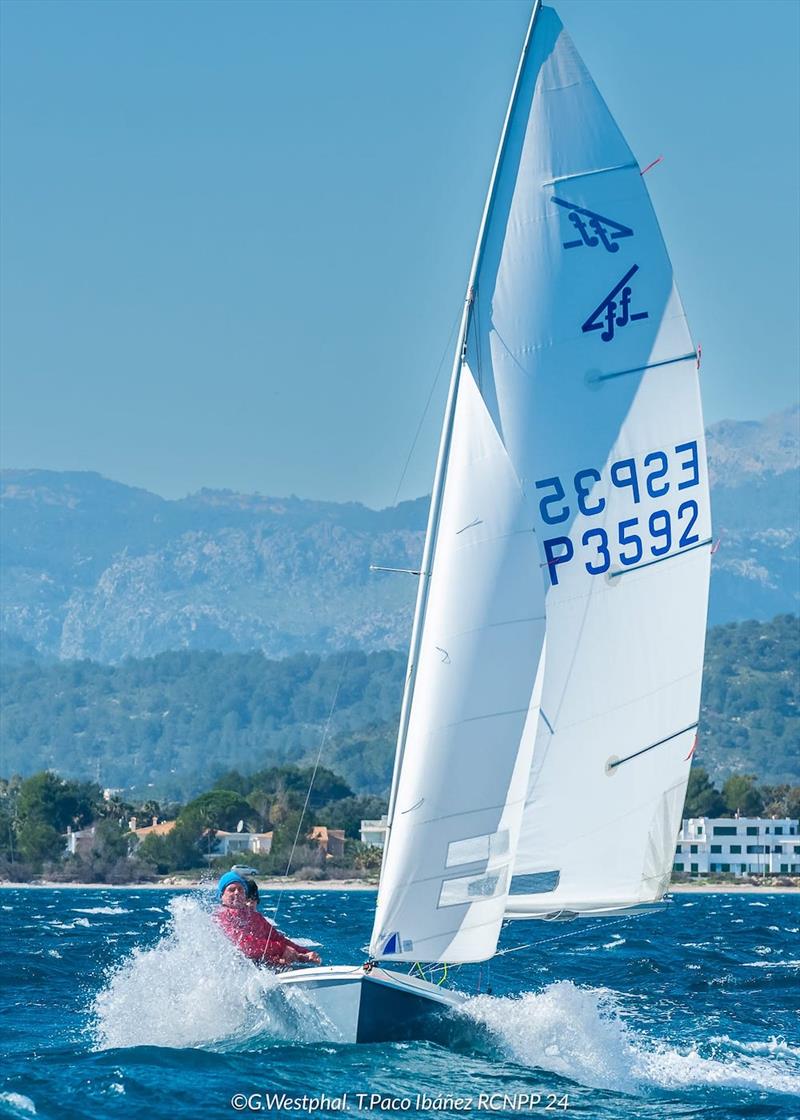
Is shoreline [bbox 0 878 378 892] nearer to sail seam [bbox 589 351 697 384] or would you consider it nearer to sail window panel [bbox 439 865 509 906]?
sail window panel [bbox 439 865 509 906]

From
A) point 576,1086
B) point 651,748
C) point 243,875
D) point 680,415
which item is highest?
point 680,415

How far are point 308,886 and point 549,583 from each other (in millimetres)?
92593

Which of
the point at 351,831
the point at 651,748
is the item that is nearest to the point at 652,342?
the point at 651,748

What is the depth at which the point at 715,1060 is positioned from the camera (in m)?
24.6

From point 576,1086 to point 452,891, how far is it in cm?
251

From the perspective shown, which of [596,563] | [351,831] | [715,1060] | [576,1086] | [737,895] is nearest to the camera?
[576,1086]

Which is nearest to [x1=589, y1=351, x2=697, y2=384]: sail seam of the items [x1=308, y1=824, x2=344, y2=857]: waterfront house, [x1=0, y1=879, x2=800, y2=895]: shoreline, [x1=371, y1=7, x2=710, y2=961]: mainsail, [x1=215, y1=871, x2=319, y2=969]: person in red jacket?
[x1=371, y1=7, x2=710, y2=961]: mainsail

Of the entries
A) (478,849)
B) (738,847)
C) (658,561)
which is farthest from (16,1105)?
(738,847)

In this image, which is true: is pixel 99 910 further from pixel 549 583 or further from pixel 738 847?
pixel 738 847

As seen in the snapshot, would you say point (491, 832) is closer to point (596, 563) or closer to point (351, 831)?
point (596, 563)

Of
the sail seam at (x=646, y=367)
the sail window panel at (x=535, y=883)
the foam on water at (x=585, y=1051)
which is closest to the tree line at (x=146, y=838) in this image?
the foam on water at (x=585, y=1051)

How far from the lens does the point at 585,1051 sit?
22828mm

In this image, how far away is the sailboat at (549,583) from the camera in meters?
22.0

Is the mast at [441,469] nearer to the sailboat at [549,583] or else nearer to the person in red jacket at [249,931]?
the sailboat at [549,583]
